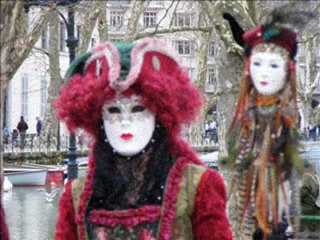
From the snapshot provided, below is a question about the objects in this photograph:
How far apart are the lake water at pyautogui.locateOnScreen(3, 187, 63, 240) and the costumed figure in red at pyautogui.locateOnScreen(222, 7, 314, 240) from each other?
22.7 feet

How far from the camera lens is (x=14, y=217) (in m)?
18.1

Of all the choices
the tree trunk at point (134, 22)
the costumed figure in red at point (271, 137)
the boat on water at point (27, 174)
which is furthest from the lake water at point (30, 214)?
the costumed figure in red at point (271, 137)

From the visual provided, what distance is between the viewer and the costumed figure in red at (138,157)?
500 cm

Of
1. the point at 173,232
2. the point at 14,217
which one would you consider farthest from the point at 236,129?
the point at 14,217

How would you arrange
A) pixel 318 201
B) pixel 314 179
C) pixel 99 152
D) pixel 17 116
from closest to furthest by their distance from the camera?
1. pixel 99 152
2. pixel 314 179
3. pixel 318 201
4. pixel 17 116

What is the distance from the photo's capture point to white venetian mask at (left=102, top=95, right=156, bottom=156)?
5.00m

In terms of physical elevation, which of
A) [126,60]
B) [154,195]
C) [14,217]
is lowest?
[14,217]

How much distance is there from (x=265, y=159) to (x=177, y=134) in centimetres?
59

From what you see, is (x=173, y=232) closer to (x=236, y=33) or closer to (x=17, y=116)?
(x=236, y=33)

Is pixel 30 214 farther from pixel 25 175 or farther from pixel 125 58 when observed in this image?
pixel 125 58

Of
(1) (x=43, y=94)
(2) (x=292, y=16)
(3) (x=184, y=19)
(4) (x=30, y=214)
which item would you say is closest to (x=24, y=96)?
(1) (x=43, y=94)

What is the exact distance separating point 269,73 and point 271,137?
325 mm

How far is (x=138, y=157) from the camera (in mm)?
5055

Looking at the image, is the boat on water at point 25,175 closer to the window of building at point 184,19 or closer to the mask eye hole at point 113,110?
the window of building at point 184,19
